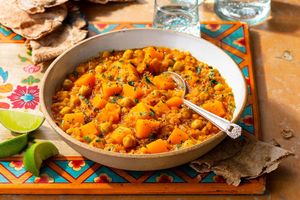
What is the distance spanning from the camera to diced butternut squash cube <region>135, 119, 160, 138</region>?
2.06 metres

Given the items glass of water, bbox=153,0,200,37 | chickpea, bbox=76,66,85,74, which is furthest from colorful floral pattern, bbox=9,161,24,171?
glass of water, bbox=153,0,200,37

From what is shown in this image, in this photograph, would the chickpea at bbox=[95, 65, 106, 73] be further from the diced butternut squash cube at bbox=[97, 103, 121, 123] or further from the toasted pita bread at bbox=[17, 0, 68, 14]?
the toasted pita bread at bbox=[17, 0, 68, 14]

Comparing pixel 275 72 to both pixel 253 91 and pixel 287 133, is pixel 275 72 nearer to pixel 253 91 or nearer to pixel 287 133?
pixel 253 91

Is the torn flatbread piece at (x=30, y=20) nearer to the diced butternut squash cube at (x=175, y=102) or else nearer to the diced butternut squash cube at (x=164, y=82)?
the diced butternut squash cube at (x=164, y=82)

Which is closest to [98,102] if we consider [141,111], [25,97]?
[141,111]

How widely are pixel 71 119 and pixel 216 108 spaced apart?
0.50 metres

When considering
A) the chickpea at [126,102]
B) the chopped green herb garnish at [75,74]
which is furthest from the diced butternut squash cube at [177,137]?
the chopped green herb garnish at [75,74]

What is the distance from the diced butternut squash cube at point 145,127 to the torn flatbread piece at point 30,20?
2.57 ft

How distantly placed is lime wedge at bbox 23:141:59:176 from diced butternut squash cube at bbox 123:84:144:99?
1.06 feet

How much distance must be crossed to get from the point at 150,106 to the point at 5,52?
85cm

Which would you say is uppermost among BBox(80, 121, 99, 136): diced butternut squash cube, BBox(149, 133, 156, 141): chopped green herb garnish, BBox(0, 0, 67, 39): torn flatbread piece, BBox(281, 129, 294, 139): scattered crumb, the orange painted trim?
BBox(0, 0, 67, 39): torn flatbread piece

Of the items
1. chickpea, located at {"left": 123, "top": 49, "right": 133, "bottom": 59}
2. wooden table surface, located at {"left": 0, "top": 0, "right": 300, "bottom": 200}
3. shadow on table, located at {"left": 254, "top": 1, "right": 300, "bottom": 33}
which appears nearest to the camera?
wooden table surface, located at {"left": 0, "top": 0, "right": 300, "bottom": 200}

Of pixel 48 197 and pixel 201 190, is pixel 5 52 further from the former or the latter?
pixel 201 190

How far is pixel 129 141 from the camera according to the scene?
6.65 feet
